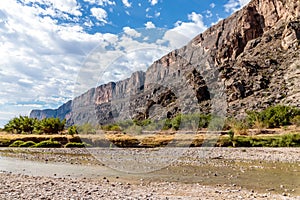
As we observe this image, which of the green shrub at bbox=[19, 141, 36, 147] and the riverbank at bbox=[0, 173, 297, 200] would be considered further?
the green shrub at bbox=[19, 141, 36, 147]

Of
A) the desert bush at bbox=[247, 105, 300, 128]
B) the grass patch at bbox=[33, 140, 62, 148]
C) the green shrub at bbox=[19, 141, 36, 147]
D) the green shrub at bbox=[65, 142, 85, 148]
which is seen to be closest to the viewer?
the grass patch at bbox=[33, 140, 62, 148]

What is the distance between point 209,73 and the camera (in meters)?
121

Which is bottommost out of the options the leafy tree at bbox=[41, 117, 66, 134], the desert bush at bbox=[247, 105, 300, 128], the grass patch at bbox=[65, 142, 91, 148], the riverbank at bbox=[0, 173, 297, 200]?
the riverbank at bbox=[0, 173, 297, 200]

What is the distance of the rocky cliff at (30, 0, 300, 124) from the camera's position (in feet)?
55.0

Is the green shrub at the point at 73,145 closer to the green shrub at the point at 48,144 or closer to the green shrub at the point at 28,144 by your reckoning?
the green shrub at the point at 48,144

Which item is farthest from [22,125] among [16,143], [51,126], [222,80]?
[222,80]

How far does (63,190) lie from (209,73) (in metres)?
112

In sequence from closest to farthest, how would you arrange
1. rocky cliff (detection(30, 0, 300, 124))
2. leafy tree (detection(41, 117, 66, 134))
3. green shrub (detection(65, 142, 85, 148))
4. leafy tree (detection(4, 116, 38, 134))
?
1. rocky cliff (detection(30, 0, 300, 124))
2. green shrub (detection(65, 142, 85, 148))
3. leafy tree (detection(41, 117, 66, 134))
4. leafy tree (detection(4, 116, 38, 134))

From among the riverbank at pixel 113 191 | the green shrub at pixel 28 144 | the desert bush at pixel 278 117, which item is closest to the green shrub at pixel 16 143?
the green shrub at pixel 28 144

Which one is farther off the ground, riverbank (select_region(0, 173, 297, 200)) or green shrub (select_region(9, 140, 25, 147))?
green shrub (select_region(9, 140, 25, 147))

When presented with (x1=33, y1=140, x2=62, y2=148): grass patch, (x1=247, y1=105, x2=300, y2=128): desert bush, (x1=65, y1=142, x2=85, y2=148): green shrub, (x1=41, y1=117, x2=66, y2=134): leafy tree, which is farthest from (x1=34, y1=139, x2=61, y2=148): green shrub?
(x1=247, y1=105, x2=300, y2=128): desert bush

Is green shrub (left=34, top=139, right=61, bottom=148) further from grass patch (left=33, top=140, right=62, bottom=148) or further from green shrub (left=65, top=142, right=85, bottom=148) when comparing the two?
green shrub (left=65, top=142, right=85, bottom=148)

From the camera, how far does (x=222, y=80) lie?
111438 mm

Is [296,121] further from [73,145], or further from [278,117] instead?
[73,145]
